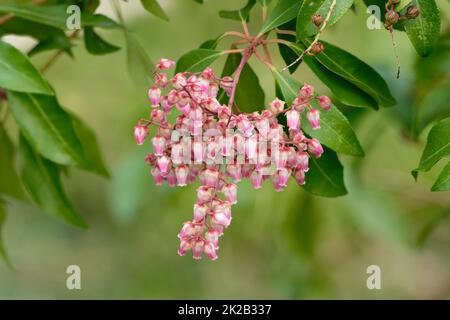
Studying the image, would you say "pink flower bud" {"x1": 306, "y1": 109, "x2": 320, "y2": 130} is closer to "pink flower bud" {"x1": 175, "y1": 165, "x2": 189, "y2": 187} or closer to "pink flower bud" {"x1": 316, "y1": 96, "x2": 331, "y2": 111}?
"pink flower bud" {"x1": 316, "y1": 96, "x2": 331, "y2": 111}

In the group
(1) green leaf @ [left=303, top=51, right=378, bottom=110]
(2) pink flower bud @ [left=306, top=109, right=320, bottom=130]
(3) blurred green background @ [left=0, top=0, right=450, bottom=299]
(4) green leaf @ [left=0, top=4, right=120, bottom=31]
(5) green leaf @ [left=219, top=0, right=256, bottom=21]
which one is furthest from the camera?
(3) blurred green background @ [left=0, top=0, right=450, bottom=299]

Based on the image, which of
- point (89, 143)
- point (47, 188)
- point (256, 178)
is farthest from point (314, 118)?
point (89, 143)

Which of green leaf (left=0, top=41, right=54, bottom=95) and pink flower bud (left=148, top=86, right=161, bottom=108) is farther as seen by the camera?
green leaf (left=0, top=41, right=54, bottom=95)

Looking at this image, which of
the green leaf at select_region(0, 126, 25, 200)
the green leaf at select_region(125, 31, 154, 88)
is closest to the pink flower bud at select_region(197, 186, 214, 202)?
the green leaf at select_region(125, 31, 154, 88)

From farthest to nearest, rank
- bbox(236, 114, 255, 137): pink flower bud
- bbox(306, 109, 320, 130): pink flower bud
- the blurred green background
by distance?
the blurred green background → bbox(306, 109, 320, 130): pink flower bud → bbox(236, 114, 255, 137): pink flower bud

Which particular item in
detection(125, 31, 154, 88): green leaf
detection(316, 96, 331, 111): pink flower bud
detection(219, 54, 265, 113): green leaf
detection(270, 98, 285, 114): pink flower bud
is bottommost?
detection(270, 98, 285, 114): pink flower bud

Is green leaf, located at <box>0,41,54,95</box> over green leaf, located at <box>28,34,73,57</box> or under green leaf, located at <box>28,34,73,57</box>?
under

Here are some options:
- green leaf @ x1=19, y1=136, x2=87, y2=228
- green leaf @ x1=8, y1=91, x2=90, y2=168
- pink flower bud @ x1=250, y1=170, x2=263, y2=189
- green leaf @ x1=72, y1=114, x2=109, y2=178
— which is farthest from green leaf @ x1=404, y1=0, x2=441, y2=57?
green leaf @ x1=72, y1=114, x2=109, y2=178
